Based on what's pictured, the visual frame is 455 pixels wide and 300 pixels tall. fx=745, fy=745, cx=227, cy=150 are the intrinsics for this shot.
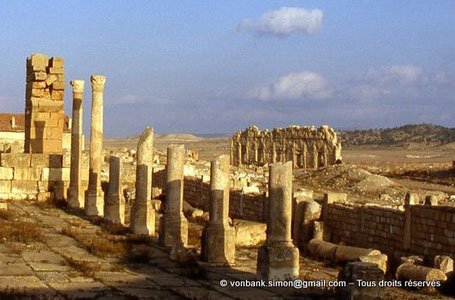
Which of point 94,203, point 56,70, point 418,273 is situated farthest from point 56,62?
point 418,273

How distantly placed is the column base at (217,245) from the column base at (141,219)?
361 centimetres

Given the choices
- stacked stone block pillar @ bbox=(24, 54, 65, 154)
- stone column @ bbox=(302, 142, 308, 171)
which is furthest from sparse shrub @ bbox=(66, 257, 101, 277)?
stone column @ bbox=(302, 142, 308, 171)

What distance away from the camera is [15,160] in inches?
869

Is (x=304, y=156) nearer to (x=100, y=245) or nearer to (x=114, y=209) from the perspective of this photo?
(x=114, y=209)

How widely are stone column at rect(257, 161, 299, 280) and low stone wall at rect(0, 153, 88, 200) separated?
11.9 metres

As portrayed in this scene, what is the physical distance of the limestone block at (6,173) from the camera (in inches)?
861

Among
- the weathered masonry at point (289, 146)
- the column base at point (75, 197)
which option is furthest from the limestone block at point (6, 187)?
the weathered masonry at point (289, 146)

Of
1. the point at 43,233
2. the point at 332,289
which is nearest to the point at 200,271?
the point at 332,289

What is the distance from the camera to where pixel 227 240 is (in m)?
12.9

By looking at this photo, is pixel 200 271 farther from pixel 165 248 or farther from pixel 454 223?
pixel 454 223

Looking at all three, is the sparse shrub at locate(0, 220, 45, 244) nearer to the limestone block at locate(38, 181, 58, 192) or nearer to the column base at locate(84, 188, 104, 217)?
the column base at locate(84, 188, 104, 217)

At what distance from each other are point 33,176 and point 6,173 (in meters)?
0.78

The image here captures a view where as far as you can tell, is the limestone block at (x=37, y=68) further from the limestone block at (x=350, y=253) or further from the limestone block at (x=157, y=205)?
the limestone block at (x=350, y=253)

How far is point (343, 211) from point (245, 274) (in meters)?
3.88
